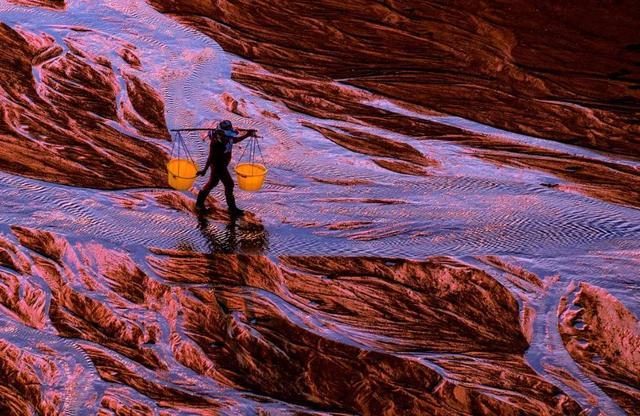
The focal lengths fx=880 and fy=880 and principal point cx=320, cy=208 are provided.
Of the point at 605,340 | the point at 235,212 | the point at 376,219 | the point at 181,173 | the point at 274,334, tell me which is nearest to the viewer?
the point at 274,334

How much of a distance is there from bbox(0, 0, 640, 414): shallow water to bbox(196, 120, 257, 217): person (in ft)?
0.86

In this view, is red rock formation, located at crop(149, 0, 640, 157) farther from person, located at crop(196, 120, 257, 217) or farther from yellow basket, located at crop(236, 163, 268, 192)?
person, located at crop(196, 120, 257, 217)

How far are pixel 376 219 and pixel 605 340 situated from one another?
7.75 ft

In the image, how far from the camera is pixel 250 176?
303 inches

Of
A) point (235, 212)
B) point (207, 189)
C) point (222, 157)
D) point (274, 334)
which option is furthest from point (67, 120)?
point (274, 334)

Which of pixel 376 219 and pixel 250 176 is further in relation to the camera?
pixel 376 219

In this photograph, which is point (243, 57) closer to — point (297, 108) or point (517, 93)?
point (297, 108)

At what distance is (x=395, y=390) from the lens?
244 inches

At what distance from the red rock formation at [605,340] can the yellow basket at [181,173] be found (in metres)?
3.36

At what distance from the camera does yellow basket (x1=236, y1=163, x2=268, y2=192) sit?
25.3 ft

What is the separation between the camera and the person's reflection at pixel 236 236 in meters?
7.55

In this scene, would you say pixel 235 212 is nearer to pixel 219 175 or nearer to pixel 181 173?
pixel 219 175

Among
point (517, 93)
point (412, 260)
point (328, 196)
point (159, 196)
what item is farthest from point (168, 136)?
point (517, 93)

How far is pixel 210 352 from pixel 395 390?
4.52 ft
